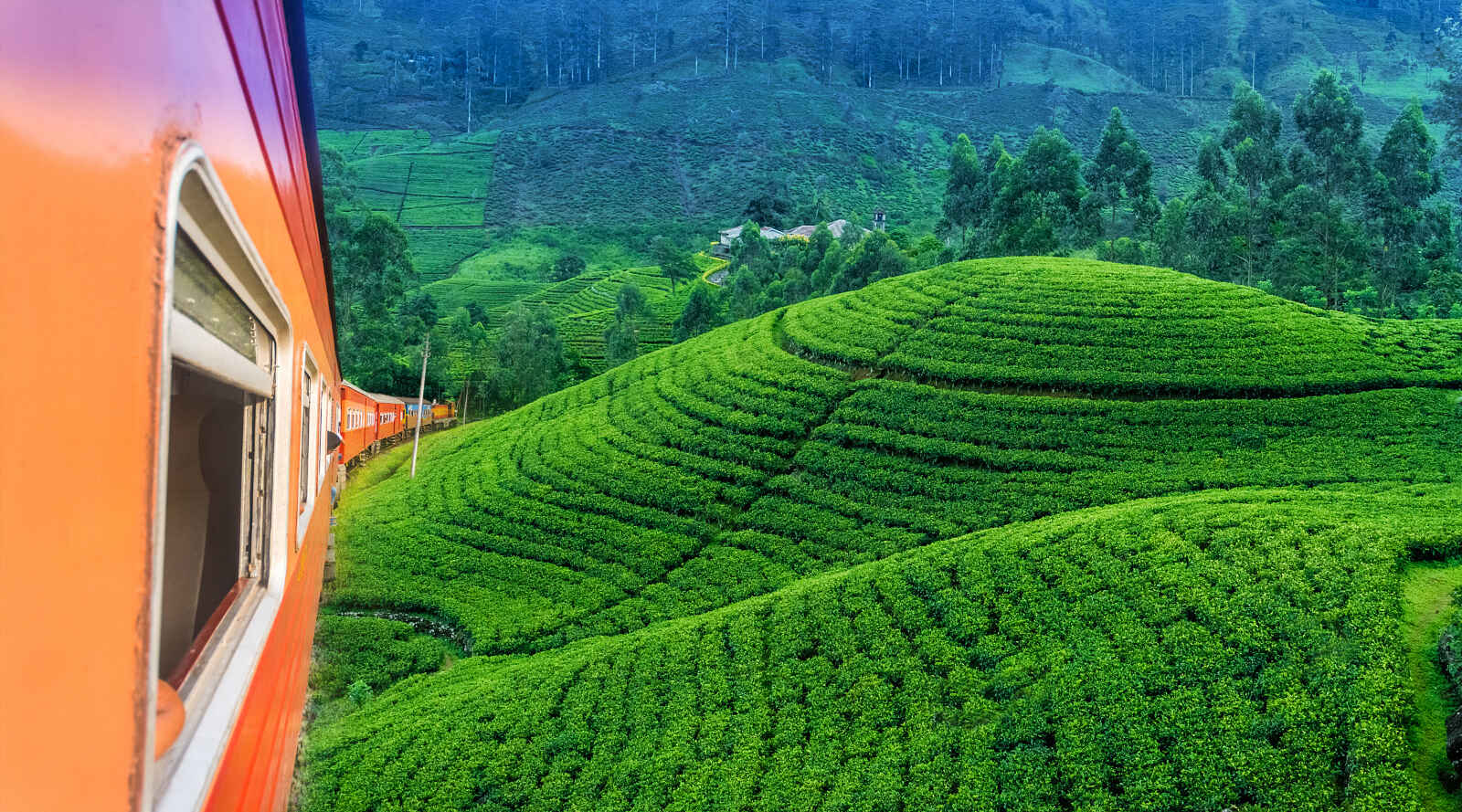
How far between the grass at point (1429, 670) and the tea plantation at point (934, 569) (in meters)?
0.09

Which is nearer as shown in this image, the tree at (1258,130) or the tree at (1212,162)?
the tree at (1258,130)

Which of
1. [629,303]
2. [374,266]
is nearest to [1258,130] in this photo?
[629,303]

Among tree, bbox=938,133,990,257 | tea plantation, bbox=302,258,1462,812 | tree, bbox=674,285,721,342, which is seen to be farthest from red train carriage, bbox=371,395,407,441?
tree, bbox=938,133,990,257

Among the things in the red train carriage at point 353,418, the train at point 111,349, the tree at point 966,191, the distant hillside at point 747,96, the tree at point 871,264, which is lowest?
the red train carriage at point 353,418

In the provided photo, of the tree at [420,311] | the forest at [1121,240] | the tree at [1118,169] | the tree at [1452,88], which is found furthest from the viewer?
the tree at [420,311]

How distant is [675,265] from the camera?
49.1 metres

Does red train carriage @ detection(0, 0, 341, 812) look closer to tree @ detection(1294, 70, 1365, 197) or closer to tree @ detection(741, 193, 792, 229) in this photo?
tree @ detection(1294, 70, 1365, 197)

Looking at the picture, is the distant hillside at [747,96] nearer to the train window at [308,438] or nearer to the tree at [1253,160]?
the tree at [1253,160]

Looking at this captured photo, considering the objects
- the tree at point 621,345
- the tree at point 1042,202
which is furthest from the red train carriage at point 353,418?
the tree at point 1042,202

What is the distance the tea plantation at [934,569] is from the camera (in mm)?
7547

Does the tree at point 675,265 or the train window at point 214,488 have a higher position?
the tree at point 675,265

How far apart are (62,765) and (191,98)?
85cm

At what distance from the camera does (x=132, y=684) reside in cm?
93

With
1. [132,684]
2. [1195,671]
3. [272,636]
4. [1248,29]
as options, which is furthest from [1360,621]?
[1248,29]
